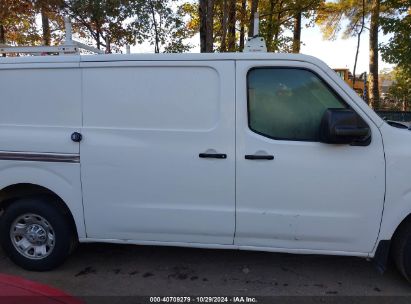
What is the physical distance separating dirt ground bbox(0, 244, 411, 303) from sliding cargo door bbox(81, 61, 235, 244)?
427 millimetres

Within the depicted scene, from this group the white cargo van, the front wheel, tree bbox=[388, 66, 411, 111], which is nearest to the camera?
the white cargo van

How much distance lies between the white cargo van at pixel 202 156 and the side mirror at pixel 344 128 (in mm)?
11

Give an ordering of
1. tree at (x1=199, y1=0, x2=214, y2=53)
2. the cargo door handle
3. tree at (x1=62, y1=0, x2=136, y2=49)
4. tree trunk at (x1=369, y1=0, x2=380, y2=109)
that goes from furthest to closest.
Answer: tree trunk at (x1=369, y1=0, x2=380, y2=109), tree at (x1=62, y1=0, x2=136, y2=49), tree at (x1=199, y1=0, x2=214, y2=53), the cargo door handle

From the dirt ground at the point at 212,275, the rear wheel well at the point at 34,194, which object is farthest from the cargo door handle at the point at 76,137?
the dirt ground at the point at 212,275

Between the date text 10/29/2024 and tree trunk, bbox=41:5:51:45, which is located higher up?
tree trunk, bbox=41:5:51:45

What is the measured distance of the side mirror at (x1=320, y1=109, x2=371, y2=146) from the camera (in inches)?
129

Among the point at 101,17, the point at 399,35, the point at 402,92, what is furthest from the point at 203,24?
the point at 402,92

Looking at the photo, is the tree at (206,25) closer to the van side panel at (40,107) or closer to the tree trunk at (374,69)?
the van side panel at (40,107)

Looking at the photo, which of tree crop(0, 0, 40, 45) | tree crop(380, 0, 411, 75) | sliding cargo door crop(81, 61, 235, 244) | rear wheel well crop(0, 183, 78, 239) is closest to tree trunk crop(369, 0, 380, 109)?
tree crop(380, 0, 411, 75)

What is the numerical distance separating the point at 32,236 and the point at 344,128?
2981 mm

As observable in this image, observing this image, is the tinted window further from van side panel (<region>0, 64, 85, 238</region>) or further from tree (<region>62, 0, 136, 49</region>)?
tree (<region>62, 0, 136, 49</region>)

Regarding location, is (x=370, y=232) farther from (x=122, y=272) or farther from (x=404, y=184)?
(x=122, y=272)

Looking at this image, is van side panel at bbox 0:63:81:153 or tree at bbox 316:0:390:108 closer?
van side panel at bbox 0:63:81:153

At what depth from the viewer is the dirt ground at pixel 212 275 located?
11.9 feet
